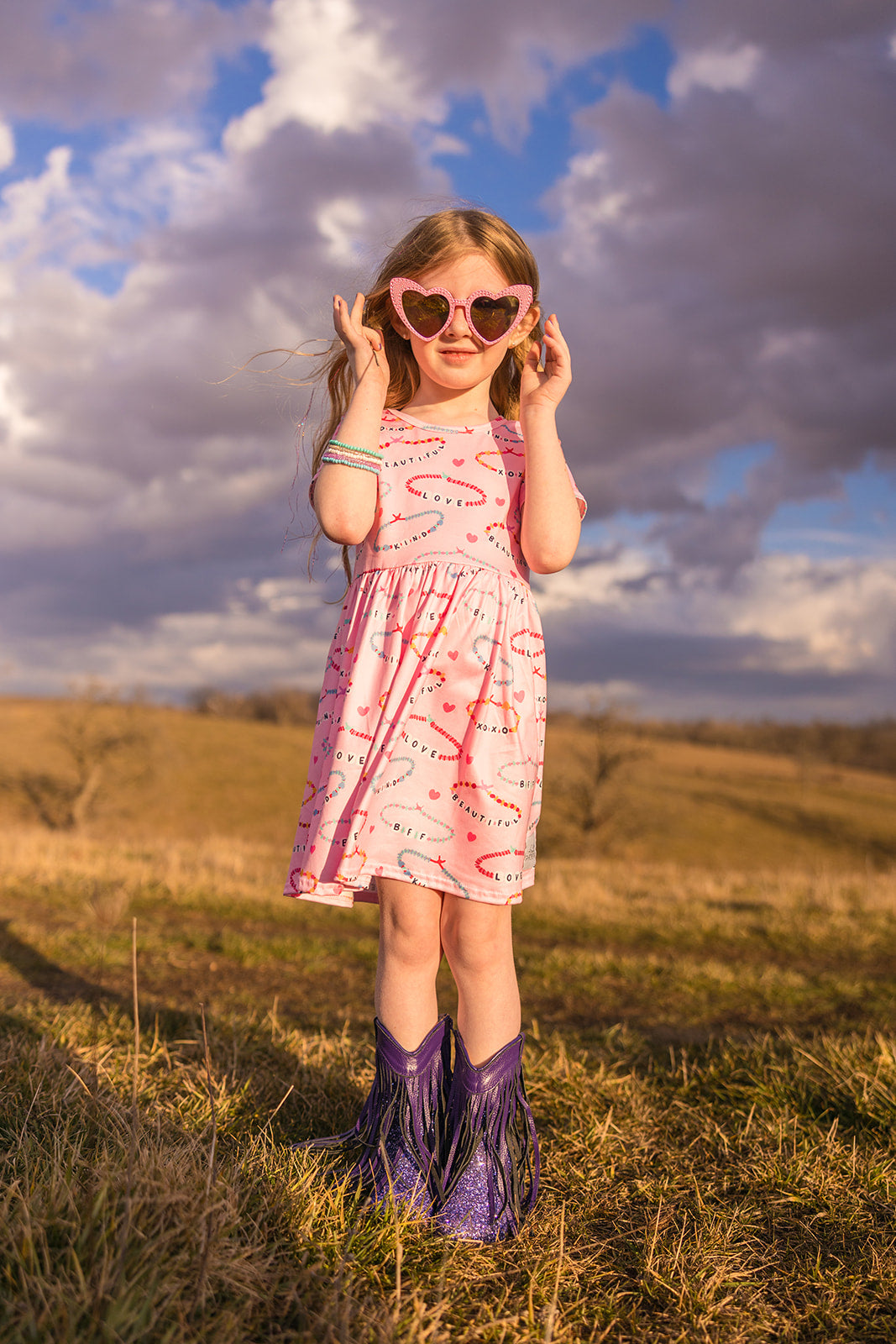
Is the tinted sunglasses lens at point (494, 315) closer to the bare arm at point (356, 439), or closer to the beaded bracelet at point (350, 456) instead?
the bare arm at point (356, 439)

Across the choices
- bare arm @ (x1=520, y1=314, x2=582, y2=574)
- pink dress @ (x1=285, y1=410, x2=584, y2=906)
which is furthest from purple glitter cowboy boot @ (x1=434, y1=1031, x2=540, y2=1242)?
bare arm @ (x1=520, y1=314, x2=582, y2=574)

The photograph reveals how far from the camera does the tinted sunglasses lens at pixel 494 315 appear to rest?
2557 mm

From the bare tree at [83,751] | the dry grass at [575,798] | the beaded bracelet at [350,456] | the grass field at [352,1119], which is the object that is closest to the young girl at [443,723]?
the beaded bracelet at [350,456]

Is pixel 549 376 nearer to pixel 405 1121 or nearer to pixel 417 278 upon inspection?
pixel 417 278

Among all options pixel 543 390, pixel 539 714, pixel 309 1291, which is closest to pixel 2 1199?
pixel 309 1291

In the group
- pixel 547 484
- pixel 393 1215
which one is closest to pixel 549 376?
pixel 547 484

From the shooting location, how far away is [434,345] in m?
2.60

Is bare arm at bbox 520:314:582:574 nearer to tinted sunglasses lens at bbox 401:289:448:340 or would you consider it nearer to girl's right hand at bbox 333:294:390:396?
tinted sunglasses lens at bbox 401:289:448:340

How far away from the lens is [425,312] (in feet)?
8.47

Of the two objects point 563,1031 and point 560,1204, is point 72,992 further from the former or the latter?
point 560,1204

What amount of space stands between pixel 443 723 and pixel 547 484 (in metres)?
0.74

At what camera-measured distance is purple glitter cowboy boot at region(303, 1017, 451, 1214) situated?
86.0 inches

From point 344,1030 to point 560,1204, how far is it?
4.60 feet

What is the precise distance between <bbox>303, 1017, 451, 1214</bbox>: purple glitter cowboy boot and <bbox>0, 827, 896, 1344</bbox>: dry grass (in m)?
0.20
